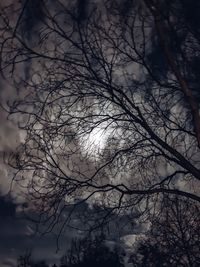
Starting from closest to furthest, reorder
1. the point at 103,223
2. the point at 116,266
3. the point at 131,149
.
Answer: the point at 103,223
the point at 131,149
the point at 116,266

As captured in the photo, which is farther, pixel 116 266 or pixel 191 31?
pixel 116 266

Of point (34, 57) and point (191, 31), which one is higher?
point (191, 31)

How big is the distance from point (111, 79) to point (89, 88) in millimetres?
412

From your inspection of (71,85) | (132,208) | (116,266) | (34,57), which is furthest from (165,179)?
(116,266)

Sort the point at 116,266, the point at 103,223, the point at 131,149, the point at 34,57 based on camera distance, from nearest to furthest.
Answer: the point at 34,57, the point at 103,223, the point at 131,149, the point at 116,266

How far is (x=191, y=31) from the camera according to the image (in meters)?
6.90

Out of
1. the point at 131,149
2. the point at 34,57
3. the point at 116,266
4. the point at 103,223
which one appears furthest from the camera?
the point at 116,266

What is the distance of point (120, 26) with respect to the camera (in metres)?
6.45

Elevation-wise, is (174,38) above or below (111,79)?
above

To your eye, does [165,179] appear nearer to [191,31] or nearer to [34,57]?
[191,31]

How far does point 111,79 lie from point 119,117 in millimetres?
716

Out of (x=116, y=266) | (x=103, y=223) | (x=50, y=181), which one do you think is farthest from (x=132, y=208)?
(x=116, y=266)

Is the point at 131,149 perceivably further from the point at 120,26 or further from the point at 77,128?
the point at 120,26

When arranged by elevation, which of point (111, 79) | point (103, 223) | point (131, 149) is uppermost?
point (111, 79)
